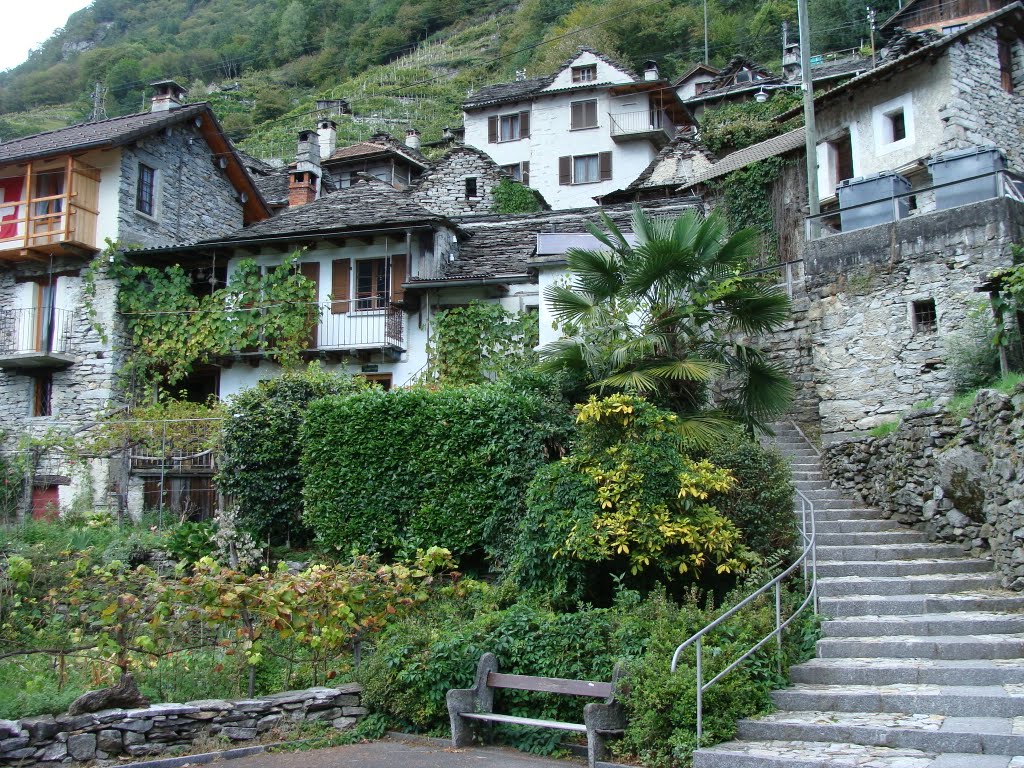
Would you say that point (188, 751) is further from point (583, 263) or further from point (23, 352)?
point (23, 352)

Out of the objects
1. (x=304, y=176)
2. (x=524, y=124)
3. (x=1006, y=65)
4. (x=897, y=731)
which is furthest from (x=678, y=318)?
(x=524, y=124)

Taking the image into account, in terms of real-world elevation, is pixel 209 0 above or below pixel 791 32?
above

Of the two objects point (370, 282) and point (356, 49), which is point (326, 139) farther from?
point (356, 49)

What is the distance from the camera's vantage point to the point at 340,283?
22625 mm

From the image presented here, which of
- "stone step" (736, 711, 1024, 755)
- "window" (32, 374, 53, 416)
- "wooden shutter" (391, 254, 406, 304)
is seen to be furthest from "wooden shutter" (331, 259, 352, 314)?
"stone step" (736, 711, 1024, 755)

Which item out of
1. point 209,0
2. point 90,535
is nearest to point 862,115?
point 90,535

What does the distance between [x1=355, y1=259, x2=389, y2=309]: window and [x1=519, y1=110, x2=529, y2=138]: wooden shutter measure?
66.2ft

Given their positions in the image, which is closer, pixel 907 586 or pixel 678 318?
pixel 907 586

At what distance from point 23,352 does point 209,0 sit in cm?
10658

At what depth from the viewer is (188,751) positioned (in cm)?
916

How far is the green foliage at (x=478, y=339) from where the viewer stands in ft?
68.2

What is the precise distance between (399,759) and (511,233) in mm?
17991

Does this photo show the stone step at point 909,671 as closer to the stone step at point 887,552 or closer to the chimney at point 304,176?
the stone step at point 887,552

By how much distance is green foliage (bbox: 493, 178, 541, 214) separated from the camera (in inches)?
1330
